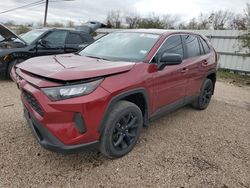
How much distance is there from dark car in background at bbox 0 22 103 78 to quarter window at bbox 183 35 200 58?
2.63m

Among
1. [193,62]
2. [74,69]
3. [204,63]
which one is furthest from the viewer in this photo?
[204,63]

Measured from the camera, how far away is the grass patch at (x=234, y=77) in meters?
9.79

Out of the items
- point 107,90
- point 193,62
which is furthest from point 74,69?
point 193,62

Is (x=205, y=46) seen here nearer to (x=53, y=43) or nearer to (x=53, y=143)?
(x=53, y=143)

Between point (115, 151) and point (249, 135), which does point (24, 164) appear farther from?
point (249, 135)

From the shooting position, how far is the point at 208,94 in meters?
5.38

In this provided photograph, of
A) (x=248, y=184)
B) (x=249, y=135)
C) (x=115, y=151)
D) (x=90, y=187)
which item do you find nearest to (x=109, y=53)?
(x=115, y=151)

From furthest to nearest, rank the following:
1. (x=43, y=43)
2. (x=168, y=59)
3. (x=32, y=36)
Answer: (x=32, y=36) < (x=43, y=43) < (x=168, y=59)

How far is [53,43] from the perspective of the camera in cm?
764

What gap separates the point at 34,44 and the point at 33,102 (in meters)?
5.01

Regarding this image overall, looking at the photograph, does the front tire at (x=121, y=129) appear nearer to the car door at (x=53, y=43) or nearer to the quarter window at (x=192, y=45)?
the quarter window at (x=192, y=45)

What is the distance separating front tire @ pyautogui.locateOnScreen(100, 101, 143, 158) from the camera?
9.30 feet

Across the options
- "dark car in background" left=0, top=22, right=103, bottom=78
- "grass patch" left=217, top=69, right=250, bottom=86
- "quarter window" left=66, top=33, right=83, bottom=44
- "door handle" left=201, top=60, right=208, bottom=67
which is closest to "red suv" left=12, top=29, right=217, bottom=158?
"door handle" left=201, top=60, right=208, bottom=67

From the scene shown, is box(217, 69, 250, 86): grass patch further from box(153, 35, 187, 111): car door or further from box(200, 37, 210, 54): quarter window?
box(153, 35, 187, 111): car door
